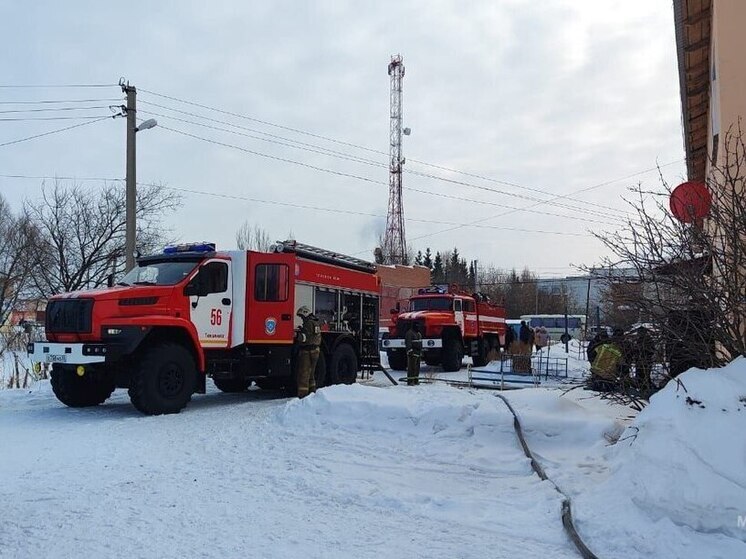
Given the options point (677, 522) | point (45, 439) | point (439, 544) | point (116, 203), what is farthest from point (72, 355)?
point (116, 203)

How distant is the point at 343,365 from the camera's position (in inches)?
555

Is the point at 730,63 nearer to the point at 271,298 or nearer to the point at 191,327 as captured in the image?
the point at 271,298

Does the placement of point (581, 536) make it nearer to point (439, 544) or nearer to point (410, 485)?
point (439, 544)

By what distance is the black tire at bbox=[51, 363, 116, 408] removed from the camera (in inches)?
424

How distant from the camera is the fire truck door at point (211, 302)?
10961 millimetres

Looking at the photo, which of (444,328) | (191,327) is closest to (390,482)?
(191,327)

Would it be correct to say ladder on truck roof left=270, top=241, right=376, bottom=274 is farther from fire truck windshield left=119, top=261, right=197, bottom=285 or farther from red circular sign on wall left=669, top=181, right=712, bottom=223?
red circular sign on wall left=669, top=181, right=712, bottom=223

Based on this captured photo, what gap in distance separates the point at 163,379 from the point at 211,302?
1.67 meters

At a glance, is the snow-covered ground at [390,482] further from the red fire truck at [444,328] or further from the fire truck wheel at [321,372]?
the red fire truck at [444,328]

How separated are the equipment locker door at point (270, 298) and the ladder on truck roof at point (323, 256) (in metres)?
0.33

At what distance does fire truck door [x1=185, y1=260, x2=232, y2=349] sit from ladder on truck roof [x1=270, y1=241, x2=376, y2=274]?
1.35m

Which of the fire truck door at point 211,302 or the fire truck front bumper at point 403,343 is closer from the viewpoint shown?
the fire truck door at point 211,302

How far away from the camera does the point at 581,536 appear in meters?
4.66

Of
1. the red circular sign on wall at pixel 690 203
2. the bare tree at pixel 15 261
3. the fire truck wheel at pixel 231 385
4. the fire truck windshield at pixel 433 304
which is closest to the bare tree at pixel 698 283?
the red circular sign on wall at pixel 690 203
